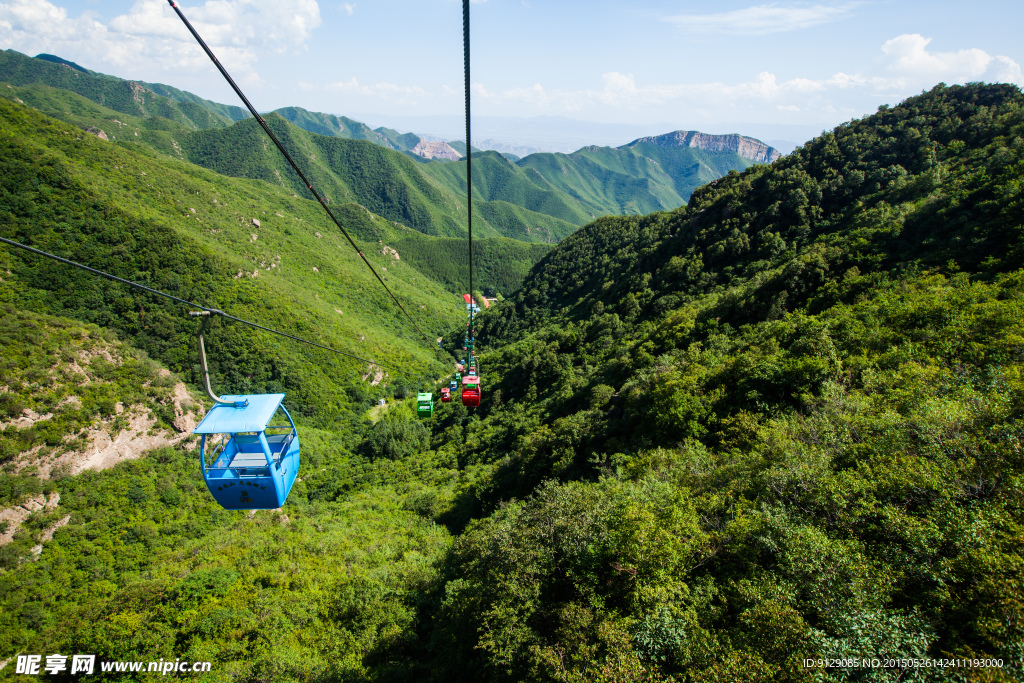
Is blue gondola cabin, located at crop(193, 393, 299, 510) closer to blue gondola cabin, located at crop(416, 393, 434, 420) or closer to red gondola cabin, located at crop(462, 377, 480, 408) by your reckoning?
red gondola cabin, located at crop(462, 377, 480, 408)

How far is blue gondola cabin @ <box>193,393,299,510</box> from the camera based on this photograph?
13.5 meters

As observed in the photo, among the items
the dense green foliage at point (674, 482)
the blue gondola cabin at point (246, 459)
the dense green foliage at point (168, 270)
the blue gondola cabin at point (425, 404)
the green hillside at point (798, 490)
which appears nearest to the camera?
the green hillside at point (798, 490)

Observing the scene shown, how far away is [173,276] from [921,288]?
451 ft

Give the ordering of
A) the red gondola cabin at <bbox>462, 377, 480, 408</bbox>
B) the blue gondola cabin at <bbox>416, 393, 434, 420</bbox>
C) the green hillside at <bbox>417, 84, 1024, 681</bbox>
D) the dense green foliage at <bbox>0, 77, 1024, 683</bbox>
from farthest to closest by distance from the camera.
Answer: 1. the blue gondola cabin at <bbox>416, 393, 434, 420</bbox>
2. the red gondola cabin at <bbox>462, 377, 480, 408</bbox>
3. the dense green foliage at <bbox>0, 77, 1024, 683</bbox>
4. the green hillside at <bbox>417, 84, 1024, 681</bbox>

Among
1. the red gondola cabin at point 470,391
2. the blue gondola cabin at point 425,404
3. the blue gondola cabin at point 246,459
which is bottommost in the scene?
the blue gondola cabin at point 425,404

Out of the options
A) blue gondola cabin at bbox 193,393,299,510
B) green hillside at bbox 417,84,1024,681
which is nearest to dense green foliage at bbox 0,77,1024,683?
green hillside at bbox 417,84,1024,681

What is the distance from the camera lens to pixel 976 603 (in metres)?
10.7

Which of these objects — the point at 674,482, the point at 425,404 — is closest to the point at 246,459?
the point at 425,404

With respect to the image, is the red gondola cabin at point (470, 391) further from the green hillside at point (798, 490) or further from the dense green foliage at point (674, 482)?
the dense green foliage at point (674, 482)

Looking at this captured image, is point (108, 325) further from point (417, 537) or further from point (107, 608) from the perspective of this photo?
point (417, 537)

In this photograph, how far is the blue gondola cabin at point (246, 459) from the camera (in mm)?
13500

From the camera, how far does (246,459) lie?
612 inches

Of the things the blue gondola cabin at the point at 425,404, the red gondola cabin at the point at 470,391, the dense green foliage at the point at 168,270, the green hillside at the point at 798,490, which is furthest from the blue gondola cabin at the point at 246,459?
the dense green foliage at the point at 168,270

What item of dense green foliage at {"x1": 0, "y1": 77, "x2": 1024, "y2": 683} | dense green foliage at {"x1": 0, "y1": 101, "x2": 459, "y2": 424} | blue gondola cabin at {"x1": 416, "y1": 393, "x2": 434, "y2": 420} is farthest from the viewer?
dense green foliage at {"x1": 0, "y1": 101, "x2": 459, "y2": 424}
